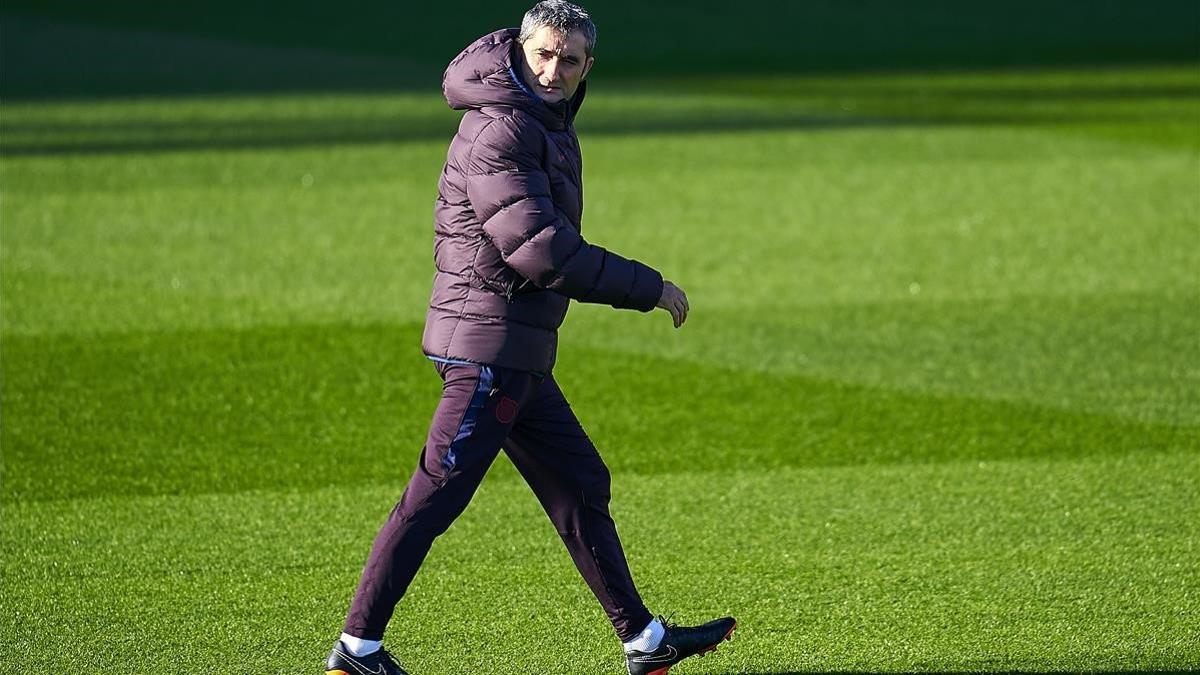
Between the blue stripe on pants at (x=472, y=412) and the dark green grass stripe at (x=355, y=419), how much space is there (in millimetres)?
2572

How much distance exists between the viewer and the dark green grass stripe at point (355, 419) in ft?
25.5

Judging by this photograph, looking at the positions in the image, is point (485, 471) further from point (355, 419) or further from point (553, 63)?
point (355, 419)

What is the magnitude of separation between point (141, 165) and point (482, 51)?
35.8 ft

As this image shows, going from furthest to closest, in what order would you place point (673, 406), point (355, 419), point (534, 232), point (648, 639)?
point (673, 406) < point (355, 419) < point (648, 639) < point (534, 232)

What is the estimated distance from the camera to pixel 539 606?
6059mm

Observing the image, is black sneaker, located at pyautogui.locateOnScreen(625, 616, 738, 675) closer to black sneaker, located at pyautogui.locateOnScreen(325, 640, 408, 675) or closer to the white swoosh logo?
the white swoosh logo

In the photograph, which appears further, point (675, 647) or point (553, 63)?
point (675, 647)

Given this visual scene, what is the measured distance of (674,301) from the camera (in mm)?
4930

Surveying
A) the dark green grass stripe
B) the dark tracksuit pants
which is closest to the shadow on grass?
the dark green grass stripe

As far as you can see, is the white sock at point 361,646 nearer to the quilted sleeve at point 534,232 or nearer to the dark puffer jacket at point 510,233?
the dark puffer jacket at point 510,233

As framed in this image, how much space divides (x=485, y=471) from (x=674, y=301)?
28.7 inches

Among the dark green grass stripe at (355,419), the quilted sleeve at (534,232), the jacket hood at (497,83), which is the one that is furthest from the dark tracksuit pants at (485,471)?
the dark green grass stripe at (355,419)

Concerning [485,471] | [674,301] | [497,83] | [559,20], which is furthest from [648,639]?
[559,20]

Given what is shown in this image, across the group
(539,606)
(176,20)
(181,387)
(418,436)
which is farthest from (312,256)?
(176,20)
